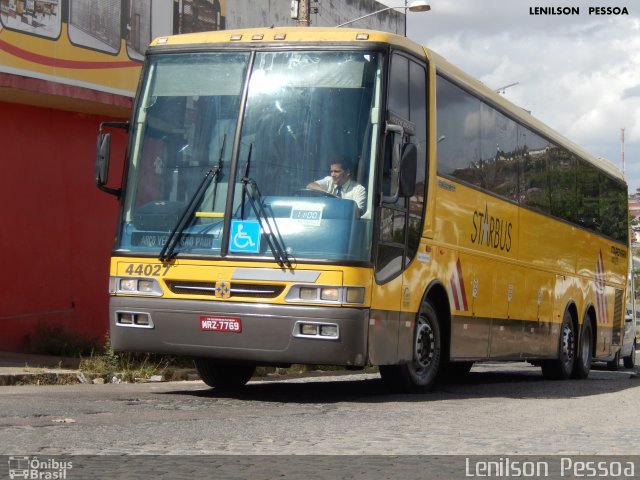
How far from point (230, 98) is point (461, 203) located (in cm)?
343

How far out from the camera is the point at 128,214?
10.8 metres

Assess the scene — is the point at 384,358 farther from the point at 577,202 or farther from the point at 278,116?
the point at 577,202

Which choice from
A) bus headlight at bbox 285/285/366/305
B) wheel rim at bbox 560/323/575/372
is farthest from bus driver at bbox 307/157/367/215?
wheel rim at bbox 560/323/575/372

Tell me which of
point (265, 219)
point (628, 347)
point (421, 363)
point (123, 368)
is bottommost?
point (123, 368)

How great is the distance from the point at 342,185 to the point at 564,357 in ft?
30.0

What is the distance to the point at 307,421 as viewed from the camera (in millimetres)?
8977

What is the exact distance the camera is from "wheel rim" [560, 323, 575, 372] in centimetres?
1814

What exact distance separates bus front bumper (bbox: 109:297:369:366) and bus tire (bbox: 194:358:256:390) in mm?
1339

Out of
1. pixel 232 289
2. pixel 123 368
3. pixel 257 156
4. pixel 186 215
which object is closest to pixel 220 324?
pixel 232 289

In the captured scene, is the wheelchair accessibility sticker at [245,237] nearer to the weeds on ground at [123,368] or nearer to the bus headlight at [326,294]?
the bus headlight at [326,294]

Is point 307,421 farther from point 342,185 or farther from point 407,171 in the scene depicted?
point 407,171

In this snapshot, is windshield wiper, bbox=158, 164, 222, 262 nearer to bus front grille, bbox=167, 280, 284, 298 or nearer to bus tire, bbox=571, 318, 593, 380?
bus front grille, bbox=167, 280, 284, 298

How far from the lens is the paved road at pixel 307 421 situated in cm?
743

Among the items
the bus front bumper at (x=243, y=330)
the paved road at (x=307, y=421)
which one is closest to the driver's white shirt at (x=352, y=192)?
the bus front bumper at (x=243, y=330)
